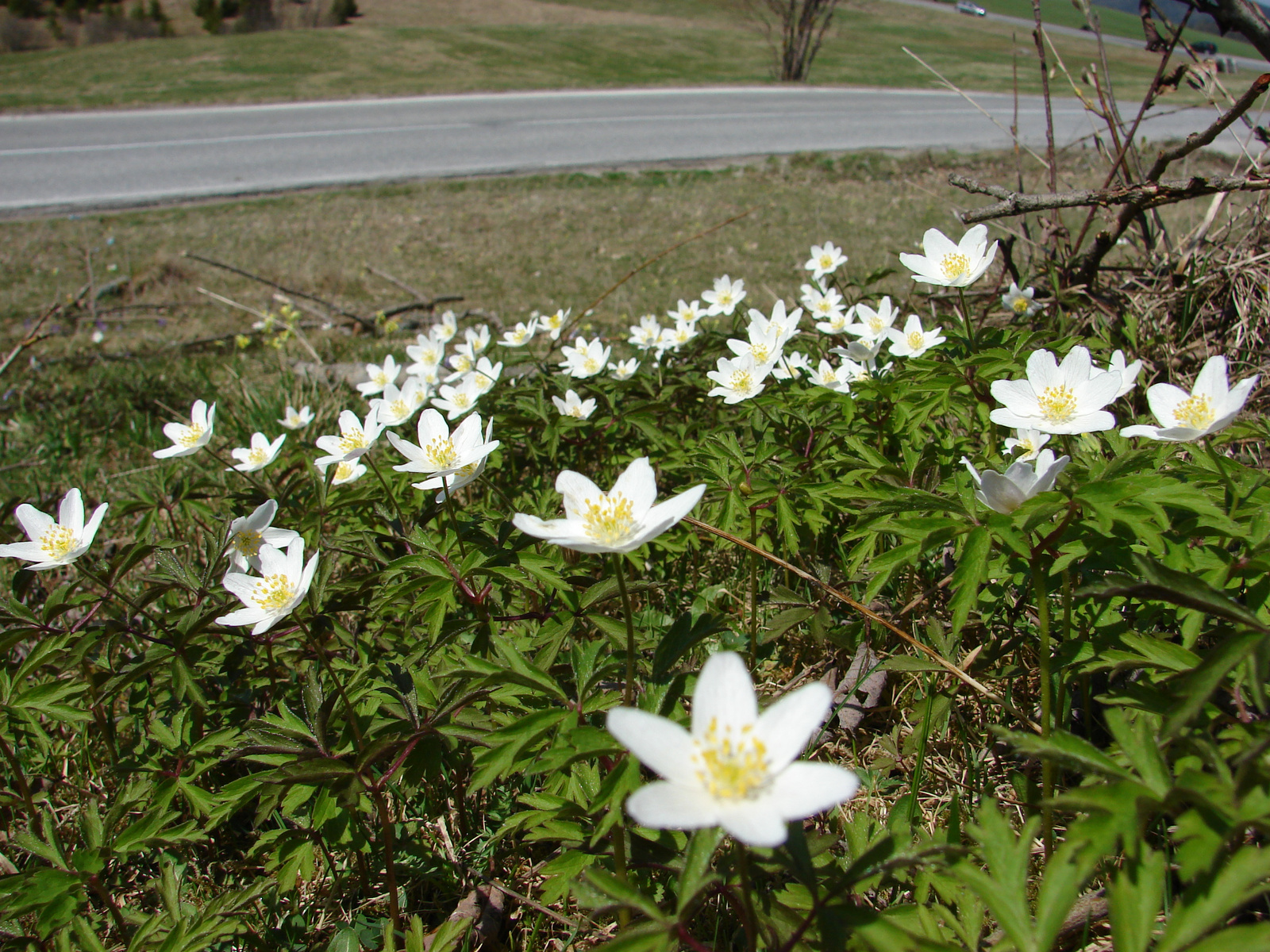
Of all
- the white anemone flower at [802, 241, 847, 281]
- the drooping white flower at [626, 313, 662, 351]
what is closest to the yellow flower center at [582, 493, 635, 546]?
the drooping white flower at [626, 313, 662, 351]

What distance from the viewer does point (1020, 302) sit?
2742 millimetres

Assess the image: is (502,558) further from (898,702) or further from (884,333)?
(884,333)

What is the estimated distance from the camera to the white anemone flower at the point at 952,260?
2.04m

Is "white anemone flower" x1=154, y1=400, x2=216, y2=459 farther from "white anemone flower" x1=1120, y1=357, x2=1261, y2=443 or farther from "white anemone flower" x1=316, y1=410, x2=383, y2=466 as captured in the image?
"white anemone flower" x1=1120, y1=357, x2=1261, y2=443

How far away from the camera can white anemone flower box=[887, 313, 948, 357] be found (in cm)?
236

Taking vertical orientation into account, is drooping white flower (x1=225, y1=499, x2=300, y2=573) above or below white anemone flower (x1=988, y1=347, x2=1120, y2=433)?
below

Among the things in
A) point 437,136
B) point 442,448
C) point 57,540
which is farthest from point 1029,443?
point 437,136

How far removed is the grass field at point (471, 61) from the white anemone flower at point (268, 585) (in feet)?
59.2

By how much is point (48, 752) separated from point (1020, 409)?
2403 mm

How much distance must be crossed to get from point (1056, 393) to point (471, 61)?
25.1 meters

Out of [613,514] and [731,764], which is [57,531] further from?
[731,764]

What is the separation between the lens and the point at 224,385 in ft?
14.3

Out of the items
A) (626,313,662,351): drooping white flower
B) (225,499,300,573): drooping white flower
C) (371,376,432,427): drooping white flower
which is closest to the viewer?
(225,499,300,573): drooping white flower

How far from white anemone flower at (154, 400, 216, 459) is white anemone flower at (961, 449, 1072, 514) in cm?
219
